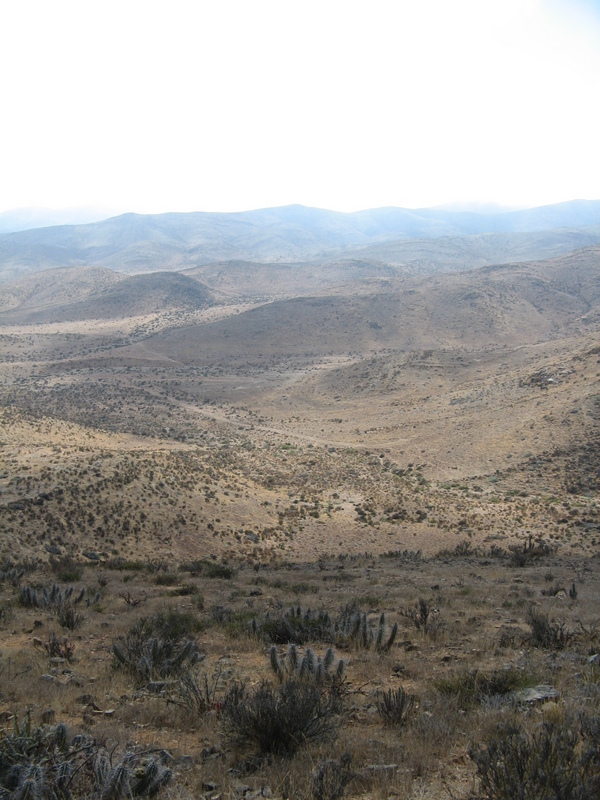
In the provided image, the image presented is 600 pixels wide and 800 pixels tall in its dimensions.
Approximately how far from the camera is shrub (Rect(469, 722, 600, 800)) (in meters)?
2.91

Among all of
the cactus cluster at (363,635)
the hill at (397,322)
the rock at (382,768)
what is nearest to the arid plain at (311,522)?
the rock at (382,768)

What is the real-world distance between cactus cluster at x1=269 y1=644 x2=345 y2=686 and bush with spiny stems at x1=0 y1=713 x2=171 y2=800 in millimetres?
2236

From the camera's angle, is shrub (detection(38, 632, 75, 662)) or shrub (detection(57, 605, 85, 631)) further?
shrub (detection(57, 605, 85, 631))

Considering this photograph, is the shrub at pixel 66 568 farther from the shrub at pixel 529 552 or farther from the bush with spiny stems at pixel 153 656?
the shrub at pixel 529 552

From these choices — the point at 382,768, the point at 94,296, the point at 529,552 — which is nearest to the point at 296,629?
the point at 382,768

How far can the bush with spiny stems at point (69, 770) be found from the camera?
3.20m

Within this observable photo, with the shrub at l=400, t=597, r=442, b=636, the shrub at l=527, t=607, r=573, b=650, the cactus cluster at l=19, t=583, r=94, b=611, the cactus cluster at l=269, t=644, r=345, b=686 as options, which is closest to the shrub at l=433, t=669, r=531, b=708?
the cactus cluster at l=269, t=644, r=345, b=686

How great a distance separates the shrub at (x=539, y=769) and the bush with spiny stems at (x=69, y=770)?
215 centimetres

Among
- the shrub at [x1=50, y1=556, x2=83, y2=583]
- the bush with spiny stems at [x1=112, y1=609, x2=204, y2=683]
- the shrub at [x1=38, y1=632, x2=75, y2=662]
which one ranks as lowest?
the shrub at [x1=50, y1=556, x2=83, y2=583]

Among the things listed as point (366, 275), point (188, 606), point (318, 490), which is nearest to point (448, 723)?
point (188, 606)

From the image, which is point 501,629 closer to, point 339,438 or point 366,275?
point 339,438

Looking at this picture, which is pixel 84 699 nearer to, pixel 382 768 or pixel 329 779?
pixel 329 779

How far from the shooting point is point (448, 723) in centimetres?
441

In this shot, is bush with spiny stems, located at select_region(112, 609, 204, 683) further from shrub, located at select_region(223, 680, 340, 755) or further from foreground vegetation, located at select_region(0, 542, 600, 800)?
shrub, located at select_region(223, 680, 340, 755)
